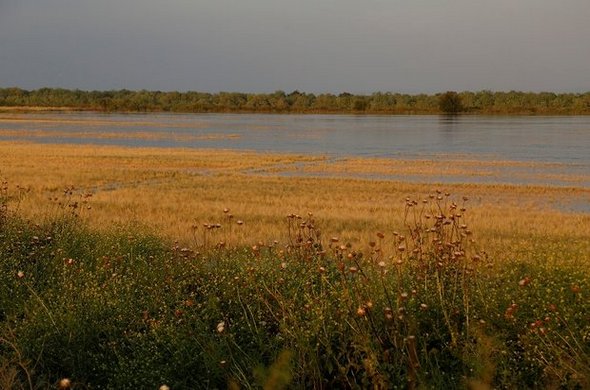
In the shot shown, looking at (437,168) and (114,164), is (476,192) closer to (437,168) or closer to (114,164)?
(437,168)

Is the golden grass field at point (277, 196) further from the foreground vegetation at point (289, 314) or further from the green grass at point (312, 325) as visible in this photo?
the green grass at point (312, 325)

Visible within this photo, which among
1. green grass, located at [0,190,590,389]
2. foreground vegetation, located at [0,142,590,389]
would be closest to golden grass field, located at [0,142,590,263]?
foreground vegetation, located at [0,142,590,389]

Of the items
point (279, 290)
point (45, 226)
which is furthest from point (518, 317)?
point (45, 226)

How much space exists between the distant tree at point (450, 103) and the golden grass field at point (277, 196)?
139017mm

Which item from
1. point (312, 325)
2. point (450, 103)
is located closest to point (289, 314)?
point (312, 325)

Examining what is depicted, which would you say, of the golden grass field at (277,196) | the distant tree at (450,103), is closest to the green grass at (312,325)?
the golden grass field at (277,196)

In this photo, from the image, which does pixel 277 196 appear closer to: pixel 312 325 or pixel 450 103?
pixel 312 325

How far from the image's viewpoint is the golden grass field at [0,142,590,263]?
14.0m

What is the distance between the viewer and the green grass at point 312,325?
482 cm

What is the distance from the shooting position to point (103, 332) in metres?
6.03

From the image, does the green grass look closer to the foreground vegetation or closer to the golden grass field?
the foreground vegetation

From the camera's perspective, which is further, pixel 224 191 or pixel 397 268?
pixel 224 191

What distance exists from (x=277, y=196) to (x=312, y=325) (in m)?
17.2

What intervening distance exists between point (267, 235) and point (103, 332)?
25.3 ft
